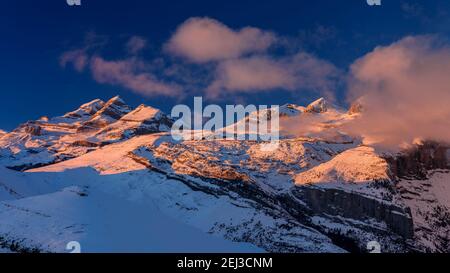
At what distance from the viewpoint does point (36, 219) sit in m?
182
